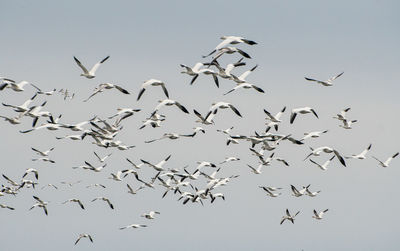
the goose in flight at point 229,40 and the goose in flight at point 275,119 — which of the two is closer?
the goose in flight at point 229,40

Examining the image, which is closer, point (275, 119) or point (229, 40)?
point (229, 40)

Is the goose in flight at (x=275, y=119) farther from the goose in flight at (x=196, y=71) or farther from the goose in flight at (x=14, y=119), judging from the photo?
the goose in flight at (x=14, y=119)

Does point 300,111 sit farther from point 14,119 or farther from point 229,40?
point 14,119

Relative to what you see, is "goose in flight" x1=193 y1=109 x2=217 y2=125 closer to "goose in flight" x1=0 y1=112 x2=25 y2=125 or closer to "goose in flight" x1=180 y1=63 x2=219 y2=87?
"goose in flight" x1=180 y1=63 x2=219 y2=87

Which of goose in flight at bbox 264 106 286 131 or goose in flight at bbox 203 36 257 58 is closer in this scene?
goose in flight at bbox 203 36 257 58

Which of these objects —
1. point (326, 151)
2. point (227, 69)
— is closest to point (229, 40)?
point (227, 69)

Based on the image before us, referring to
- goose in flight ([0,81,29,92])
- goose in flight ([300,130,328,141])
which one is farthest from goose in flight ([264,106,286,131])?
goose in flight ([0,81,29,92])

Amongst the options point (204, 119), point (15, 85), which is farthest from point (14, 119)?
point (204, 119)

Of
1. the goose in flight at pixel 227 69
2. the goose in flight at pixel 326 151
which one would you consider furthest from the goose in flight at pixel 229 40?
the goose in flight at pixel 326 151

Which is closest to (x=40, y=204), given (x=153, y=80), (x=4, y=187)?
(x=4, y=187)

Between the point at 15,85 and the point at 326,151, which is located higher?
the point at 15,85

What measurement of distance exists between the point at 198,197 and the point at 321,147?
13.1 meters

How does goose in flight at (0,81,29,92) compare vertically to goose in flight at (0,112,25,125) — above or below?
above

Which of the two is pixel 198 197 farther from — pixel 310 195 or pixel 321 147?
pixel 321 147
